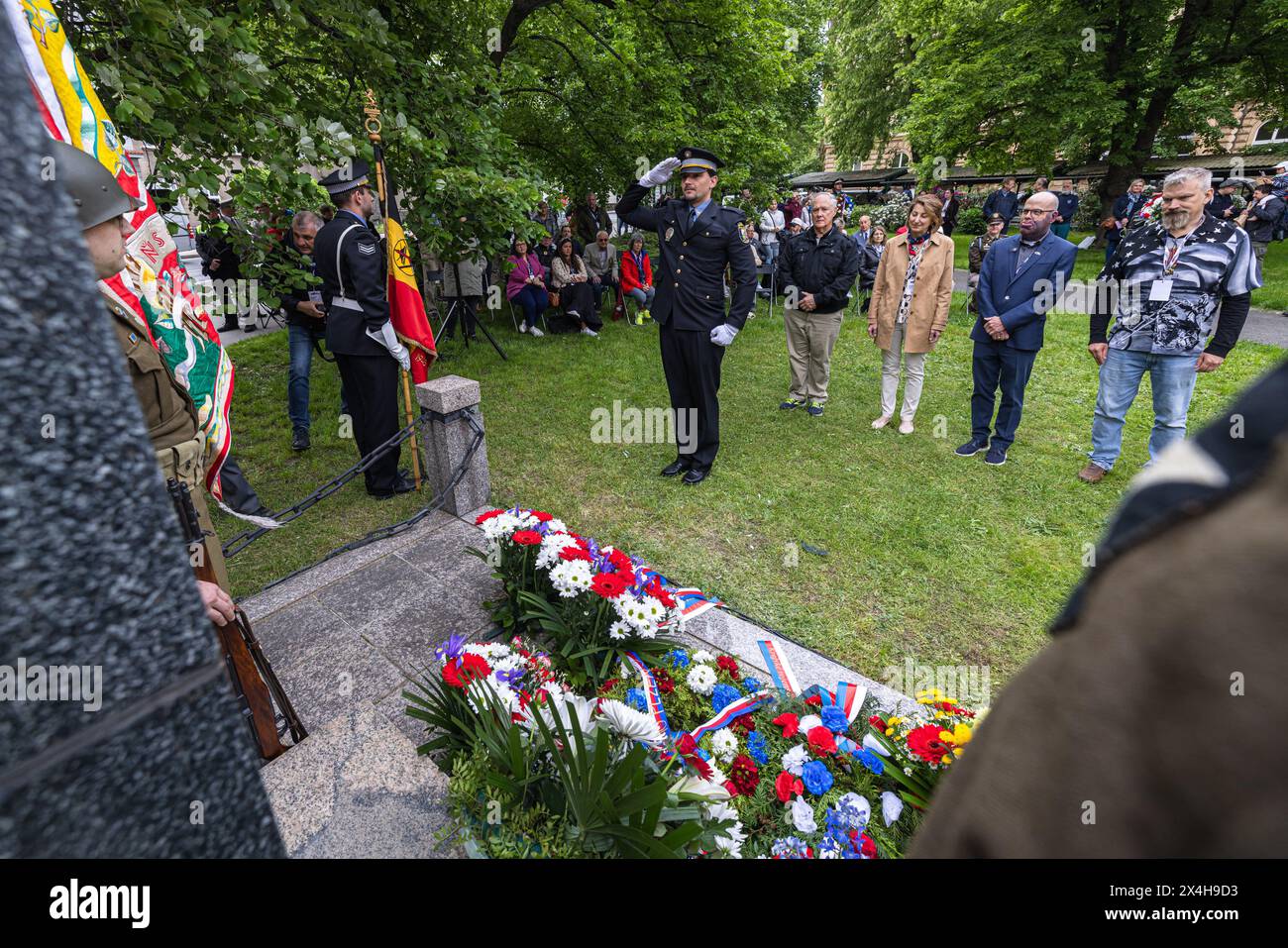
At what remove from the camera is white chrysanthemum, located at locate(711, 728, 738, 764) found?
7.93 feet

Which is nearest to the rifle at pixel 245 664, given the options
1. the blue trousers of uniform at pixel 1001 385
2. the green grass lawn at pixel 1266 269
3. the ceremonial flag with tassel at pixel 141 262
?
the ceremonial flag with tassel at pixel 141 262

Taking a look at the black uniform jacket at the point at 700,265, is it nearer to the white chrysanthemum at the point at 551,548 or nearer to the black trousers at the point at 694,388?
the black trousers at the point at 694,388

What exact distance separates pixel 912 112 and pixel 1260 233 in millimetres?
8574

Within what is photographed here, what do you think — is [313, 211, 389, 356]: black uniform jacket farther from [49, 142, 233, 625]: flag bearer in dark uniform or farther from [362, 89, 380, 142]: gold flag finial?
[49, 142, 233, 625]: flag bearer in dark uniform

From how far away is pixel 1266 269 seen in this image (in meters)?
13.7

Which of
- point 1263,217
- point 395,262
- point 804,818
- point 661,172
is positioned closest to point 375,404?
point 395,262

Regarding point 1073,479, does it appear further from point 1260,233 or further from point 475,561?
point 1260,233

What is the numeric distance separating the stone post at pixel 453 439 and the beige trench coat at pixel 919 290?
414cm

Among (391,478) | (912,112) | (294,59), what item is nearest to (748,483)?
(391,478)

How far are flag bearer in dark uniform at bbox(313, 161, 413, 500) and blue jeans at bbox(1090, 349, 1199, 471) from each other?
18.4ft

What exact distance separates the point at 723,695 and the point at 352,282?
4.09 metres

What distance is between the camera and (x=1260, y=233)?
13328mm

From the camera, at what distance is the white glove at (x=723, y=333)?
205 inches

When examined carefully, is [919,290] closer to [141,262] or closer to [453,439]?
[453,439]
